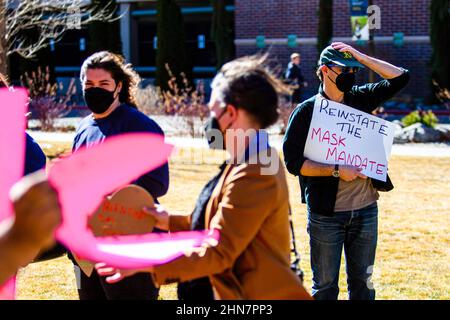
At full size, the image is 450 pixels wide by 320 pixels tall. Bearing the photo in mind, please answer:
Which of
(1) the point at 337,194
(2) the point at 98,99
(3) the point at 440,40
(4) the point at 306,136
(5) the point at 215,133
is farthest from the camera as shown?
(3) the point at 440,40

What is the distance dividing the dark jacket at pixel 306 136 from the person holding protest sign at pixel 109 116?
0.86m

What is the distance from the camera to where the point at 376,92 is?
4.48 metres

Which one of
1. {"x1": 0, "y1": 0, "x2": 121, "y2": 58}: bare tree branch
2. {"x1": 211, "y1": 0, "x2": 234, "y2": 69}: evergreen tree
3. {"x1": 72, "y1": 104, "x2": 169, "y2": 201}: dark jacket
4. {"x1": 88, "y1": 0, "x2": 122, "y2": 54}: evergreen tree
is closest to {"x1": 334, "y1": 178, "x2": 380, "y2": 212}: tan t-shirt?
{"x1": 72, "y1": 104, "x2": 169, "y2": 201}: dark jacket

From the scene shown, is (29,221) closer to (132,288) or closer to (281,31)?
(132,288)

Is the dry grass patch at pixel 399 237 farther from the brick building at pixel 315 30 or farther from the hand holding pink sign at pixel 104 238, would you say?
the brick building at pixel 315 30

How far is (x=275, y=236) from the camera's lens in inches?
106

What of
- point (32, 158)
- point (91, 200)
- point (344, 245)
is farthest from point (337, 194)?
point (91, 200)

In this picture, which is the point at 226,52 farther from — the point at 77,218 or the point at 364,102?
the point at 77,218

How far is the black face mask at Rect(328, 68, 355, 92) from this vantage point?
14.0 feet

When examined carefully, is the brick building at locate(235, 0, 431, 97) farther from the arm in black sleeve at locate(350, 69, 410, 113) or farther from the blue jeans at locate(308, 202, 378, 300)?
the blue jeans at locate(308, 202, 378, 300)

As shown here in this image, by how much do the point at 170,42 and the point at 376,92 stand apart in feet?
72.8

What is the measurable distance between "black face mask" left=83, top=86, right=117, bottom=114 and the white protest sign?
49.2 inches

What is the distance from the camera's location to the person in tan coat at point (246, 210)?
8.59 feet
